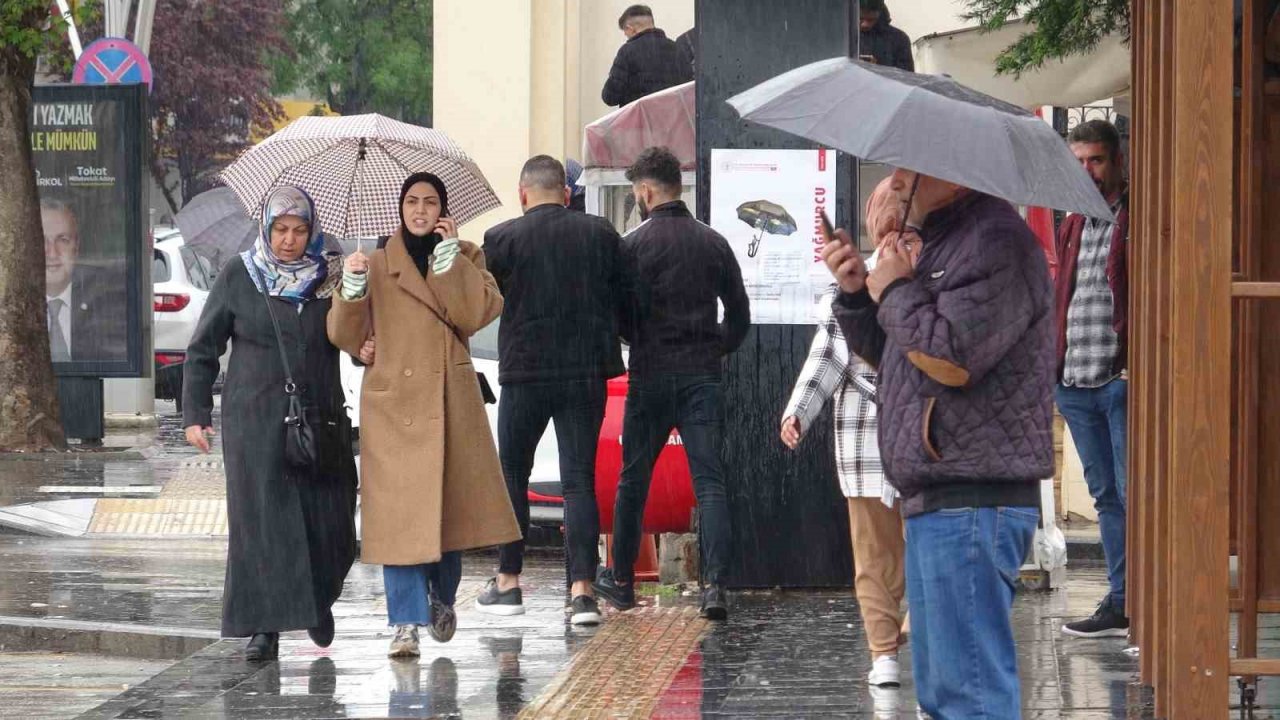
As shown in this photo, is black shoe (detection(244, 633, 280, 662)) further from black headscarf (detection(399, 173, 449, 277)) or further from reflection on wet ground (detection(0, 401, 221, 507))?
reflection on wet ground (detection(0, 401, 221, 507))

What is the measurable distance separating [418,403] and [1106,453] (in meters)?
2.71

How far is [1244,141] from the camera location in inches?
259

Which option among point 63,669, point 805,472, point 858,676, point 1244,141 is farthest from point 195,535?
point 1244,141

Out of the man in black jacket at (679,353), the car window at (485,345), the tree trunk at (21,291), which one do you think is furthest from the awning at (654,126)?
the man in black jacket at (679,353)

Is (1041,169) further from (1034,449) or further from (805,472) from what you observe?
(805,472)

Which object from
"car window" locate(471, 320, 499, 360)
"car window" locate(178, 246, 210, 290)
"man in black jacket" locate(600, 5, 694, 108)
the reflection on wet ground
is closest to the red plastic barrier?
"car window" locate(471, 320, 499, 360)

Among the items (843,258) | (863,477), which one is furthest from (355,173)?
(843,258)

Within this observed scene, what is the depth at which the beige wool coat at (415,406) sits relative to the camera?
27.0ft

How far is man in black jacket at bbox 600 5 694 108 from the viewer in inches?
674

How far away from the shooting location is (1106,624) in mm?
8422

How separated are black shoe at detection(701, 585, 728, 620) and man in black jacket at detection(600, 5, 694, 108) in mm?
8588

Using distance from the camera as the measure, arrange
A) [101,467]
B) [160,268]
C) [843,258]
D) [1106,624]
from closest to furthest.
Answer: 1. [843,258]
2. [1106,624]
3. [101,467]
4. [160,268]

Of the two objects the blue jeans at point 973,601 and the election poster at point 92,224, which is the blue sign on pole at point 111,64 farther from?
the blue jeans at point 973,601

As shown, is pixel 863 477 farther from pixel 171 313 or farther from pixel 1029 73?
pixel 171 313
